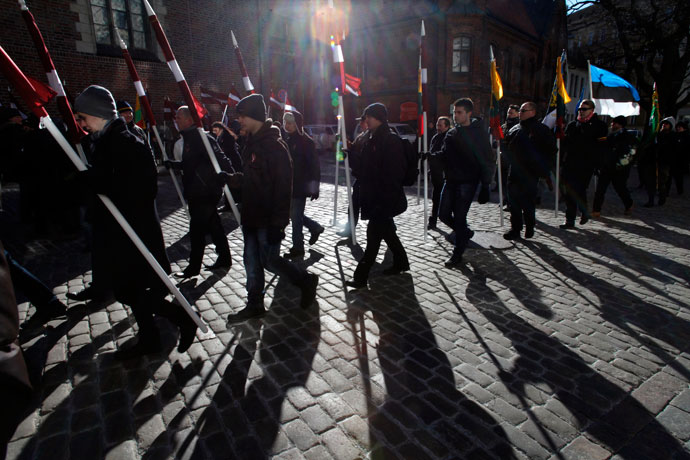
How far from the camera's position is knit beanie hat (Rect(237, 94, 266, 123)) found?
3.61 meters

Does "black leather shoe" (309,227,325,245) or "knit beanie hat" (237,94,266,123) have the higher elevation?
"knit beanie hat" (237,94,266,123)

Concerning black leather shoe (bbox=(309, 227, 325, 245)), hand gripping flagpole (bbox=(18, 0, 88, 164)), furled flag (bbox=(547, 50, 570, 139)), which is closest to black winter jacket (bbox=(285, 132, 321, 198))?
black leather shoe (bbox=(309, 227, 325, 245))

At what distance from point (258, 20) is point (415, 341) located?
2076 centimetres

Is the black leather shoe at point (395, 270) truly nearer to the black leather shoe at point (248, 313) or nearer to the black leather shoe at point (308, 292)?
the black leather shoe at point (308, 292)

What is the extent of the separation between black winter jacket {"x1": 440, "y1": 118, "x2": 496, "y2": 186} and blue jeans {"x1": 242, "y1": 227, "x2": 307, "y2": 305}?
2614 millimetres

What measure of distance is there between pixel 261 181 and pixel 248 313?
1259 mm

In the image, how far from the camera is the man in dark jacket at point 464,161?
5270 mm

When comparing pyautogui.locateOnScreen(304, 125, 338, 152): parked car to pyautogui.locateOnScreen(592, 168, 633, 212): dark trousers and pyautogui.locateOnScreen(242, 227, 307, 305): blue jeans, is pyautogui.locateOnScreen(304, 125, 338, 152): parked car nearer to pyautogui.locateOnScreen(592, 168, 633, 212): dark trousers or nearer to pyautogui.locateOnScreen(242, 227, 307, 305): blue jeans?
pyautogui.locateOnScreen(592, 168, 633, 212): dark trousers

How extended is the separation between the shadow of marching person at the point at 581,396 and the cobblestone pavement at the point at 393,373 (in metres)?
0.01

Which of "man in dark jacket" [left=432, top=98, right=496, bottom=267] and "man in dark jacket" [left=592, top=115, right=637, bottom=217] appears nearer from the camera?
"man in dark jacket" [left=432, top=98, right=496, bottom=267]

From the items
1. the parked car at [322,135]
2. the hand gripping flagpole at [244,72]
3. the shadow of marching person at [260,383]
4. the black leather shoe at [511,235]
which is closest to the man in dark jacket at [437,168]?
the black leather shoe at [511,235]

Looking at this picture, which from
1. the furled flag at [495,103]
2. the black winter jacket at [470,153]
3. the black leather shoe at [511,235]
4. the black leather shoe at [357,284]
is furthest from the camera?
the furled flag at [495,103]

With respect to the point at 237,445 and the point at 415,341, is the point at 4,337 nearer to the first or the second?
the point at 237,445

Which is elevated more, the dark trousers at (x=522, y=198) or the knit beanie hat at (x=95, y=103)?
the knit beanie hat at (x=95, y=103)
